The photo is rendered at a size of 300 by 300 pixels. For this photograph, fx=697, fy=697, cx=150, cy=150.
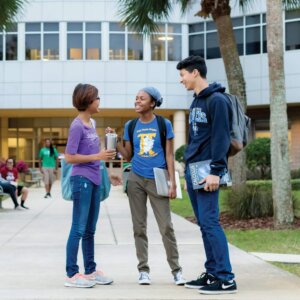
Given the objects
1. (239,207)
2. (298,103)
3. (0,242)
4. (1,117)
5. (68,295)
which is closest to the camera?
(68,295)

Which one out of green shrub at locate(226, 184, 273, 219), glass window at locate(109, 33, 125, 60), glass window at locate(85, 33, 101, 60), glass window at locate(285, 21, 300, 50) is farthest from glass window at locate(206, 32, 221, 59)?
green shrub at locate(226, 184, 273, 219)

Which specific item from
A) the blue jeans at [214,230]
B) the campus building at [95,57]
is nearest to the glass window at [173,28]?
the campus building at [95,57]

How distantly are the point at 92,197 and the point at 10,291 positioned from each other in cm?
115

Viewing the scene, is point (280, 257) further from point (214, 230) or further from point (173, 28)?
point (173, 28)

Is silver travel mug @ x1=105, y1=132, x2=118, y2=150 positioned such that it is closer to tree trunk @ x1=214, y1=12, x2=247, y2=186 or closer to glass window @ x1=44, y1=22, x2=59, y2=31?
tree trunk @ x1=214, y1=12, x2=247, y2=186

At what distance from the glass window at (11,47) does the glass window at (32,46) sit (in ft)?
2.14

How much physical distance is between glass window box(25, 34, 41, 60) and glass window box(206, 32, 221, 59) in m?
9.76

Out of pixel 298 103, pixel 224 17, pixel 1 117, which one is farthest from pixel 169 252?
pixel 1 117

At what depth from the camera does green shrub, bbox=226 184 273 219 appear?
1346 cm

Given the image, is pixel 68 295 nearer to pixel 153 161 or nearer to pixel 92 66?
pixel 153 161

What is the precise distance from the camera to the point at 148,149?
6.64m

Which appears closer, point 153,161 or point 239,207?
point 153,161

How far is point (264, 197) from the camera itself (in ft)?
44.5

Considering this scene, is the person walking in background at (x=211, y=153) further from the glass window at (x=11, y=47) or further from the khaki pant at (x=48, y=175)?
the glass window at (x=11, y=47)
